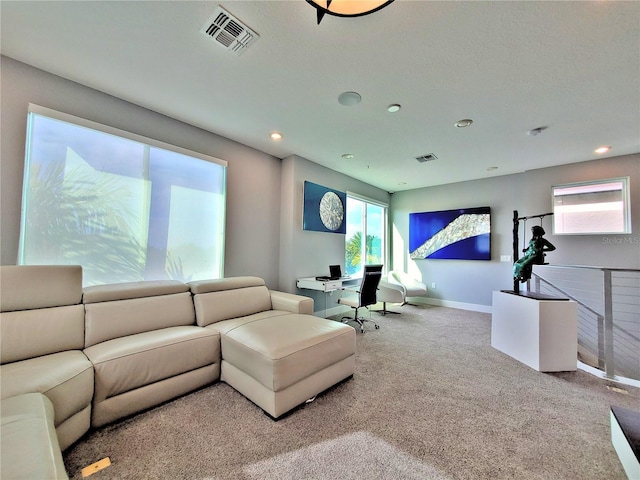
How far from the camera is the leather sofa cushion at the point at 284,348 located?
1806mm

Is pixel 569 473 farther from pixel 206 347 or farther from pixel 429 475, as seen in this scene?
pixel 206 347

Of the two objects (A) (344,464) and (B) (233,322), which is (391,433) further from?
(B) (233,322)

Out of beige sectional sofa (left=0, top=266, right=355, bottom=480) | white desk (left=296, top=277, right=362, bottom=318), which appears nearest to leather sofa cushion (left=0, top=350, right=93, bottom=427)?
beige sectional sofa (left=0, top=266, right=355, bottom=480)

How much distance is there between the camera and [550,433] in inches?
66.8

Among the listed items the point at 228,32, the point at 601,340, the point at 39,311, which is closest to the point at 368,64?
the point at 228,32

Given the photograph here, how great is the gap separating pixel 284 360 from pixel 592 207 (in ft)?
18.0

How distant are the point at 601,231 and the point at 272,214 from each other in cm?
533

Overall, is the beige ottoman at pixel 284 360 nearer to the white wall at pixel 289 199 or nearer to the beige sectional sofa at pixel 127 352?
the beige sectional sofa at pixel 127 352

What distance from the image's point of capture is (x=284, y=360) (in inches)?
70.9

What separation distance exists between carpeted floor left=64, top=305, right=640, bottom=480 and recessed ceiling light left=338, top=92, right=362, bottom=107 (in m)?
2.77

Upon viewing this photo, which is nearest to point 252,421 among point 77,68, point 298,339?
point 298,339

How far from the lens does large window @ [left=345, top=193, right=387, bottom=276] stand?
5.38m

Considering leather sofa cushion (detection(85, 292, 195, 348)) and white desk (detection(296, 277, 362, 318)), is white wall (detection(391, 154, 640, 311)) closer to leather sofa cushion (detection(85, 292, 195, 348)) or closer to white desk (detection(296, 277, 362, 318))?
white desk (detection(296, 277, 362, 318))

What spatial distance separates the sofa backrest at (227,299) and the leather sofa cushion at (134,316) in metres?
0.12
